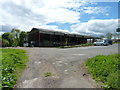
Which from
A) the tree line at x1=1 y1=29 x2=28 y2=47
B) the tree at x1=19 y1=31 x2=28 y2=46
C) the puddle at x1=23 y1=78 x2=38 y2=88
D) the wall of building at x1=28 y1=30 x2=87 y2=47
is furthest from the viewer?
the tree at x1=19 y1=31 x2=28 y2=46

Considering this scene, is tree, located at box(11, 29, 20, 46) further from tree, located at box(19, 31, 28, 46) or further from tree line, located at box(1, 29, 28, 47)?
tree, located at box(19, 31, 28, 46)

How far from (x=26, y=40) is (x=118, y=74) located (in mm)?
23788

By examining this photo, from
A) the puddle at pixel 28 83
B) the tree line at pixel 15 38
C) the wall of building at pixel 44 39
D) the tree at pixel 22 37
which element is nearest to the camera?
the puddle at pixel 28 83

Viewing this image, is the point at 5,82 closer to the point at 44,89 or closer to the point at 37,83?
the point at 37,83

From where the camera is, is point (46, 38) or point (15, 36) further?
point (46, 38)

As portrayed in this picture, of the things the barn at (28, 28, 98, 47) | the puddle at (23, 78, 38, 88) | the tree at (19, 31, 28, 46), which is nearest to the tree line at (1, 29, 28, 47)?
the tree at (19, 31, 28, 46)

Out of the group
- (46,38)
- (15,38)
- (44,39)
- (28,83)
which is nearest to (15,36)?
(15,38)

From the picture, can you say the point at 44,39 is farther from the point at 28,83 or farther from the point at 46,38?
the point at 28,83

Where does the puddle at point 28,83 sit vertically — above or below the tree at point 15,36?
below

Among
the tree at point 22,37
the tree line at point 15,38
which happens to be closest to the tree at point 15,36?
the tree line at point 15,38

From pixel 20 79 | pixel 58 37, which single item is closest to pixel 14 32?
pixel 58 37

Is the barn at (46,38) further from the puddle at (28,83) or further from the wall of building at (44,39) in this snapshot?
the puddle at (28,83)

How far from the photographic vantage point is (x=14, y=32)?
21.0 meters

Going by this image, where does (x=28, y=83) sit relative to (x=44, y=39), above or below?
below
